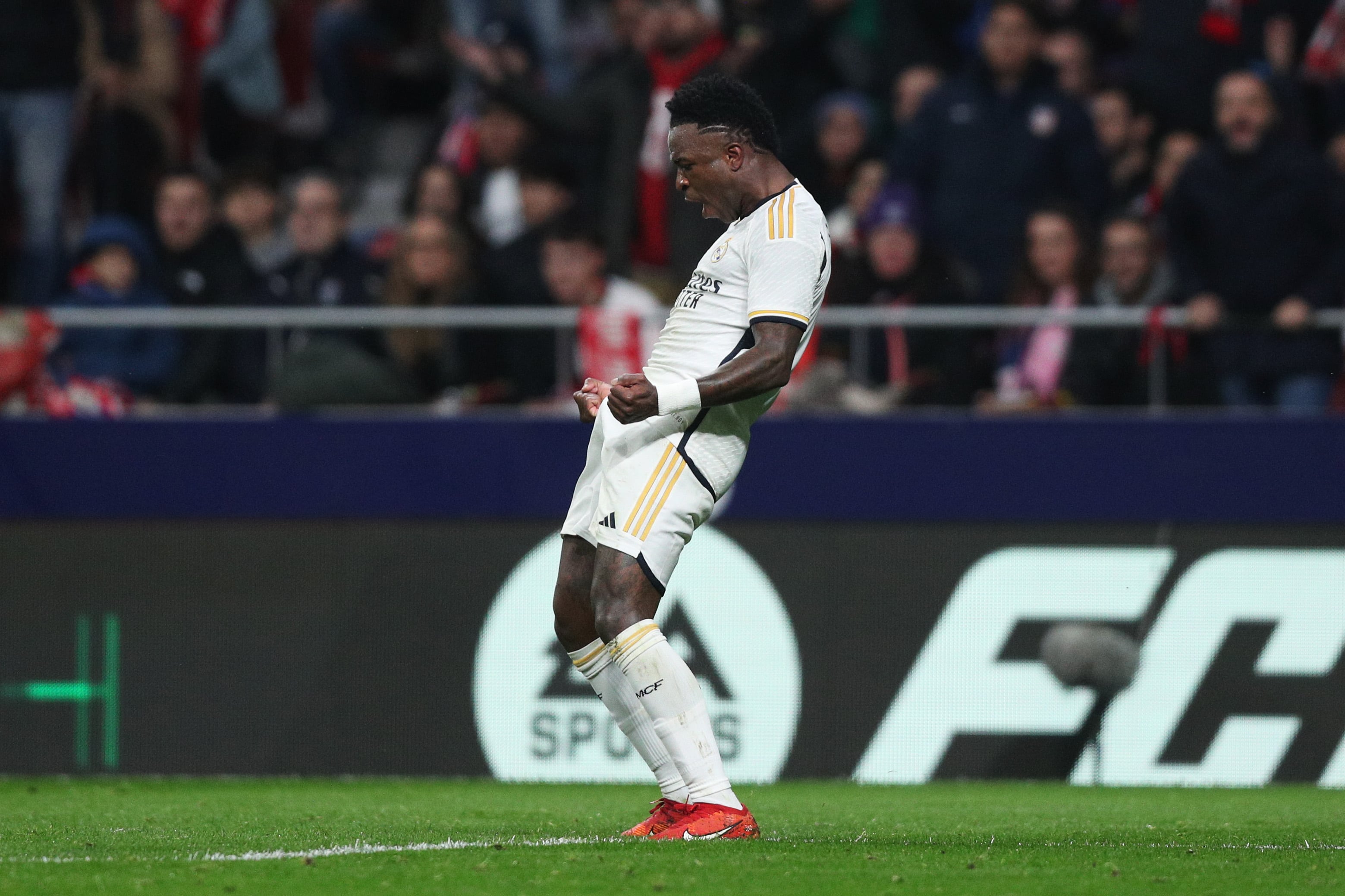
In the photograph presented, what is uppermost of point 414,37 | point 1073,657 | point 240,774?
point 414,37

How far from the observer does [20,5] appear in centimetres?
1216

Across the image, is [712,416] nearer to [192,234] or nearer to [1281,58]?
[192,234]

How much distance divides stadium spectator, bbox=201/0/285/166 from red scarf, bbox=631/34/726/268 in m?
3.49

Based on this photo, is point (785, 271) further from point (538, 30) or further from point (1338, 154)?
point (538, 30)

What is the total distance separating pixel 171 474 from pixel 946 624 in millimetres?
3805

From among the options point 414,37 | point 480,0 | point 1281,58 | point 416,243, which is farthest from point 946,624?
point 414,37

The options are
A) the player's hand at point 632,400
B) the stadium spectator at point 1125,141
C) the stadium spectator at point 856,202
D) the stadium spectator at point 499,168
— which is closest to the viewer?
the player's hand at point 632,400

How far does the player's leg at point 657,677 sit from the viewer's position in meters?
6.11

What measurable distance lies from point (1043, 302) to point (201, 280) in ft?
14.1

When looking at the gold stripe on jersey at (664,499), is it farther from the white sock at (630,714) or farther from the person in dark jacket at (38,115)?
the person in dark jacket at (38,115)

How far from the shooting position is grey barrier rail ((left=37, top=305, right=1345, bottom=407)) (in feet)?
31.8

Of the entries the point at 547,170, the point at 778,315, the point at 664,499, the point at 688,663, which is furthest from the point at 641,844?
the point at 547,170

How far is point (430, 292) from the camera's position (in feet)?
34.2

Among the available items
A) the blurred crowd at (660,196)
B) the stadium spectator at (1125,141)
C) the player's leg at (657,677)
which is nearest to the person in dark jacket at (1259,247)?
the blurred crowd at (660,196)
